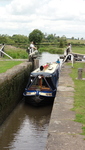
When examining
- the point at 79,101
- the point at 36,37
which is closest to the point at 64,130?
the point at 79,101

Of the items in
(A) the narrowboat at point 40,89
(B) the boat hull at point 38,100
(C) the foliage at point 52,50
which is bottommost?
(C) the foliage at point 52,50

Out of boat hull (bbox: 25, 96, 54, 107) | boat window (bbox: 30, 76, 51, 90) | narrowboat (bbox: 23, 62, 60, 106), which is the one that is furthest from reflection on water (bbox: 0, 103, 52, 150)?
boat window (bbox: 30, 76, 51, 90)

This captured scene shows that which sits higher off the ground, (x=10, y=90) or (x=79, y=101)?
(x=79, y=101)

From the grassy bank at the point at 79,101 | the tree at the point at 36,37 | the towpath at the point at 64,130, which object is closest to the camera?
the towpath at the point at 64,130

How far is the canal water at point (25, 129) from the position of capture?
29.6 ft

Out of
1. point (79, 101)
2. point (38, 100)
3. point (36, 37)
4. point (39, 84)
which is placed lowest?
point (38, 100)

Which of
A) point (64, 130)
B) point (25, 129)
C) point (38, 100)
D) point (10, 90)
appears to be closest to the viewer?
point (64, 130)

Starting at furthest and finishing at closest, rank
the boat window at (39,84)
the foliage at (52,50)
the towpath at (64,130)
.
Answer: the foliage at (52,50) < the boat window at (39,84) < the towpath at (64,130)

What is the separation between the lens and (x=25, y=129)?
35.0ft

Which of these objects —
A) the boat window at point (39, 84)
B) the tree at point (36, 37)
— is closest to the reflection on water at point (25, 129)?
the boat window at point (39, 84)

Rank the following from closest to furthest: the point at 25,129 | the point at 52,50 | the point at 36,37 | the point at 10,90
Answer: the point at 25,129 < the point at 10,90 < the point at 52,50 < the point at 36,37

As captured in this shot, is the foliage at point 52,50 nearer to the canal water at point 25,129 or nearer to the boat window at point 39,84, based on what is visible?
the boat window at point 39,84

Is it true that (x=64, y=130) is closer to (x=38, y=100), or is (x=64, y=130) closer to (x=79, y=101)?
(x=79, y=101)

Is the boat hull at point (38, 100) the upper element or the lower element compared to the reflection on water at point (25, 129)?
upper
